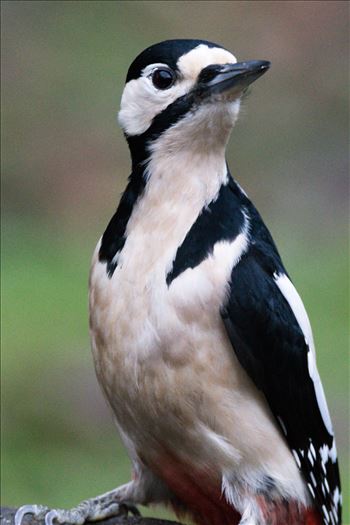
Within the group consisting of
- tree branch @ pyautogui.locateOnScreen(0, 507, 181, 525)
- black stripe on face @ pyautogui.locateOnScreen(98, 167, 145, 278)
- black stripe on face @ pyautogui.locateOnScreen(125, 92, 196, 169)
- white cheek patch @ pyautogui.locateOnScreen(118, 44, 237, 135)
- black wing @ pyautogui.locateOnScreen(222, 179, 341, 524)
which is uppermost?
white cheek patch @ pyautogui.locateOnScreen(118, 44, 237, 135)

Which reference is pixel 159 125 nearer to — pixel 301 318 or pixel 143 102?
pixel 143 102

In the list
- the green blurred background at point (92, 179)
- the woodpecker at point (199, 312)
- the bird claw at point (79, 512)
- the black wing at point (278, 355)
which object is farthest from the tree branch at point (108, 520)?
the green blurred background at point (92, 179)

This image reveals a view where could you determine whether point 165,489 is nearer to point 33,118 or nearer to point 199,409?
point 199,409

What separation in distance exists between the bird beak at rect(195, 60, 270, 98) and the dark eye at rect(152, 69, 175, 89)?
0.27 ft

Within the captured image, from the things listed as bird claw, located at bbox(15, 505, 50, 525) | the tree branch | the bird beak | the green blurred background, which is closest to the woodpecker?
the bird beak

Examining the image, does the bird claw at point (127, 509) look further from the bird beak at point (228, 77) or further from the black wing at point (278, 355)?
the bird beak at point (228, 77)

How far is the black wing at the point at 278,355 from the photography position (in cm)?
313

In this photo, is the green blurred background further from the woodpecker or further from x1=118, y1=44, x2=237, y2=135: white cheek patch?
x1=118, y1=44, x2=237, y2=135: white cheek patch

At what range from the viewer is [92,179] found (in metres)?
8.67

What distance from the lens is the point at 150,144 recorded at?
3170 mm

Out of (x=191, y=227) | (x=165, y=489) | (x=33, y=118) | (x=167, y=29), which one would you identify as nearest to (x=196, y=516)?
(x=165, y=489)

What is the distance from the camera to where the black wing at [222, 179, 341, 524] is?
10.3 feet

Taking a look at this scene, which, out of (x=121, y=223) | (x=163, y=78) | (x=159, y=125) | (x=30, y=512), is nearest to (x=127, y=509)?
(x=30, y=512)

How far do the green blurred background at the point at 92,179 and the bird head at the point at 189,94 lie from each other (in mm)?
2568
